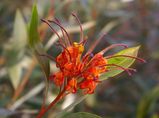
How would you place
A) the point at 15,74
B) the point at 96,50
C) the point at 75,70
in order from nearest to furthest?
1. the point at 75,70
2. the point at 15,74
3. the point at 96,50

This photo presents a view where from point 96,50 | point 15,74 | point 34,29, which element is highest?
point 34,29

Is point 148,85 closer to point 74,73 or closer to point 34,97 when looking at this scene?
point 34,97

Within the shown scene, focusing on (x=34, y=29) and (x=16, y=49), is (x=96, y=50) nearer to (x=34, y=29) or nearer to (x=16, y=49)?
(x=16, y=49)

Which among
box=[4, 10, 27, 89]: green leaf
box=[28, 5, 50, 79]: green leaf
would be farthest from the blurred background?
box=[28, 5, 50, 79]: green leaf

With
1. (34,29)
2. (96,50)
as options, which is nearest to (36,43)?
(34,29)

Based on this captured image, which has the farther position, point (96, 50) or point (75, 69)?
point (96, 50)
